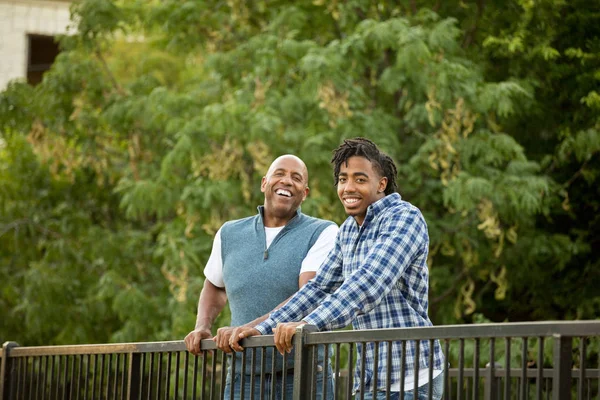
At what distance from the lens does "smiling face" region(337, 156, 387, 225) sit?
13.6ft

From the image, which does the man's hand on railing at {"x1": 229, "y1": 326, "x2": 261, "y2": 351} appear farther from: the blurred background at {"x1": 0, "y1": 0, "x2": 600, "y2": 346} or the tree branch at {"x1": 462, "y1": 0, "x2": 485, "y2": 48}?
the tree branch at {"x1": 462, "y1": 0, "x2": 485, "y2": 48}

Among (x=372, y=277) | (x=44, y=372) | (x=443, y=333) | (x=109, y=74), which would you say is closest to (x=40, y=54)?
(x=109, y=74)

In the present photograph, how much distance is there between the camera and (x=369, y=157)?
4.24m

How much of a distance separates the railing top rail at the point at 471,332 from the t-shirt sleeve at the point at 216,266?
4.09ft

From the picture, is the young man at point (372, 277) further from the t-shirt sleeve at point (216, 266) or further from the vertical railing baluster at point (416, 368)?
the t-shirt sleeve at point (216, 266)

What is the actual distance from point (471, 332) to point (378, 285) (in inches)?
23.1

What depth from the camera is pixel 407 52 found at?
10.9 metres

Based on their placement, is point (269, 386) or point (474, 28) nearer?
point (269, 386)

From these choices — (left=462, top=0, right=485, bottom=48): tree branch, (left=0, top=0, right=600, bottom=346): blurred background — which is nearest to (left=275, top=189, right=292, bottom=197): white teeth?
(left=0, top=0, right=600, bottom=346): blurred background

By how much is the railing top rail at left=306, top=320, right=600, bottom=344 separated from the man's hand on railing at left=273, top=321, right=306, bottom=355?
0.22ft

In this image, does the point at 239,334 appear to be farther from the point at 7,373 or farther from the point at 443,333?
the point at 7,373

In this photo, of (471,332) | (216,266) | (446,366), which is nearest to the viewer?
(471,332)

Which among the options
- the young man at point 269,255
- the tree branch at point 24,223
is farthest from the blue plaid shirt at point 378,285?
the tree branch at point 24,223

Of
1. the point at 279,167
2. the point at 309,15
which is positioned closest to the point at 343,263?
the point at 279,167
